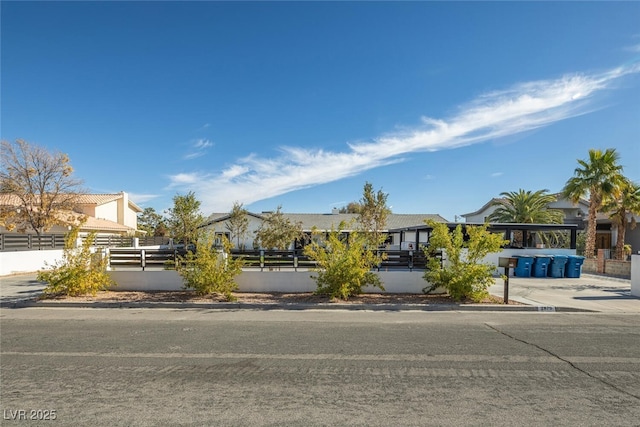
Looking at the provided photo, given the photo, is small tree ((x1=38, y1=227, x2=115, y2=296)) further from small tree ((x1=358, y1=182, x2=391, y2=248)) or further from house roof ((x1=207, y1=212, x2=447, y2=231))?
house roof ((x1=207, y1=212, x2=447, y2=231))

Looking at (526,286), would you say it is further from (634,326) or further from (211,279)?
(211,279)

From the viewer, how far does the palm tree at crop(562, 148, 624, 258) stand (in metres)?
20.1

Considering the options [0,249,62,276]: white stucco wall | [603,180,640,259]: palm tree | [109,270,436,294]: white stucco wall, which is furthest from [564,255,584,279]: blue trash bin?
[0,249,62,276]: white stucco wall

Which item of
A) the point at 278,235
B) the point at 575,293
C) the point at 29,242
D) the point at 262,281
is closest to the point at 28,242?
the point at 29,242

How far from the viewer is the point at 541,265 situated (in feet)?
57.6

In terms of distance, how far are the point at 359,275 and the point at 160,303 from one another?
582 cm

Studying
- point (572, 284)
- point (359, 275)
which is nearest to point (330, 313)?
point (359, 275)

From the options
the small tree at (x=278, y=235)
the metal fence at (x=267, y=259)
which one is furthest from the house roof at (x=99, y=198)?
the metal fence at (x=267, y=259)

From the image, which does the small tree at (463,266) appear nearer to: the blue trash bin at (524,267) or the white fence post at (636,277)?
the white fence post at (636,277)

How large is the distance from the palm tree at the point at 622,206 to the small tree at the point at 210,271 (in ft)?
70.7

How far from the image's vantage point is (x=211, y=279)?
11148 mm

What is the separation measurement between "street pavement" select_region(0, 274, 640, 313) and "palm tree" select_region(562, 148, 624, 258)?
18.3 feet

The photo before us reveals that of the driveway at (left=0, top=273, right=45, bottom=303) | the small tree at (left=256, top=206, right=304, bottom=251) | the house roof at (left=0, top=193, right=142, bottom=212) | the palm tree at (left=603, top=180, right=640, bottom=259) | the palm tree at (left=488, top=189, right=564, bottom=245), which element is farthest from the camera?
the palm tree at (left=488, top=189, right=564, bottom=245)

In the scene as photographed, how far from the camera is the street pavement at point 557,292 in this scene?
10623 mm
